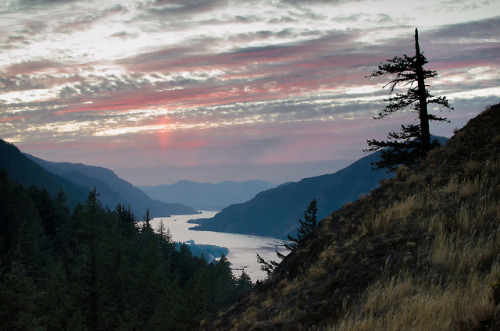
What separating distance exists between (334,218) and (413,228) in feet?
19.9

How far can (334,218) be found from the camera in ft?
48.6

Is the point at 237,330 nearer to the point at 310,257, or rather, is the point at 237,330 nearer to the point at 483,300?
the point at 310,257

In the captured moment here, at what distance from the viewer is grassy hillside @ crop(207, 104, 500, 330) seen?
526 centimetres

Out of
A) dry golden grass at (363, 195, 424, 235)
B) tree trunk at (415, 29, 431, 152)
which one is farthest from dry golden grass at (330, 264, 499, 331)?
tree trunk at (415, 29, 431, 152)

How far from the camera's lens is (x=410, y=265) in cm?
712

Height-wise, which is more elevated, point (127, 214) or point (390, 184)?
point (390, 184)

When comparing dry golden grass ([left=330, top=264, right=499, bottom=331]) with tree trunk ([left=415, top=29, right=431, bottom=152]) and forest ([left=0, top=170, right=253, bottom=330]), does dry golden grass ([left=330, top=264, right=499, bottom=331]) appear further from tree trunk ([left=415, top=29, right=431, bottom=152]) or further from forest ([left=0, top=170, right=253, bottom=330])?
tree trunk ([left=415, top=29, right=431, bottom=152])

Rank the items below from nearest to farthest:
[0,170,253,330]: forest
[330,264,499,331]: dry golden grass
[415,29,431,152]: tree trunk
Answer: [330,264,499,331]: dry golden grass, [415,29,431,152]: tree trunk, [0,170,253,330]: forest

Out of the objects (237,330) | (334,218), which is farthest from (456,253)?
(334,218)

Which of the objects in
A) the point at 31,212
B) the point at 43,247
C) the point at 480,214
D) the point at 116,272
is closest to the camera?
the point at 480,214

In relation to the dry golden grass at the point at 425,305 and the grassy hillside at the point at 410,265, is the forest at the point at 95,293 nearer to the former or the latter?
the grassy hillside at the point at 410,265

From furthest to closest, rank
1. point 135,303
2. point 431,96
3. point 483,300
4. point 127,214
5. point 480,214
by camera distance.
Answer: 1. point 127,214
2. point 135,303
3. point 431,96
4. point 480,214
5. point 483,300

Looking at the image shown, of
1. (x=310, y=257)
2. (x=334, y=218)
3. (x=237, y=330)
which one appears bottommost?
(x=237, y=330)

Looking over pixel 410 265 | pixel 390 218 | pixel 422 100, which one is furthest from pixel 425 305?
pixel 422 100
